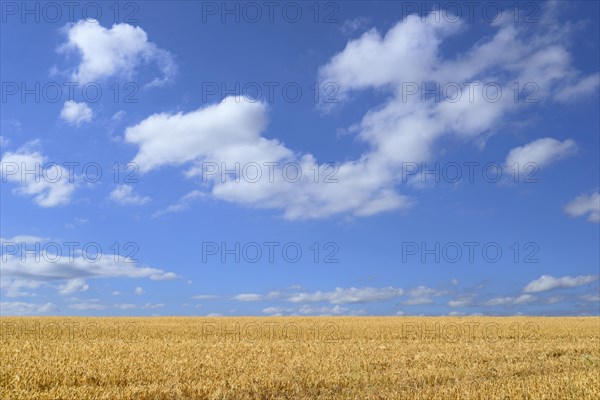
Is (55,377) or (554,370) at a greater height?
(55,377)

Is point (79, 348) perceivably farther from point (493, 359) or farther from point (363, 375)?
point (493, 359)

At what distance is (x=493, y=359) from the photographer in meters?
20.7

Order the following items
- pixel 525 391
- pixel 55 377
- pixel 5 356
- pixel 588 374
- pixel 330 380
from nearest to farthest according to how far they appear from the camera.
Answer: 1. pixel 525 391
2. pixel 55 377
3. pixel 330 380
4. pixel 588 374
5. pixel 5 356

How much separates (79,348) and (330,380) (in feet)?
34.5

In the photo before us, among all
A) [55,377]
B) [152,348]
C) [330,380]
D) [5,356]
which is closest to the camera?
[55,377]

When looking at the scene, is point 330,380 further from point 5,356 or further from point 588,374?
point 5,356

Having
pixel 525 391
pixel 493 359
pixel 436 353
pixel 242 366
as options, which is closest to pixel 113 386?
pixel 242 366

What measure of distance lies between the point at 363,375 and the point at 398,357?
179 inches

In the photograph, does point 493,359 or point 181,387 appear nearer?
point 181,387

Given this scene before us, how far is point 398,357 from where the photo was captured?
64.9 ft

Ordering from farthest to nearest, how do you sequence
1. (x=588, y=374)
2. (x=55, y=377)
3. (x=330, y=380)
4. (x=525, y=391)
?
(x=588, y=374) → (x=330, y=380) → (x=55, y=377) → (x=525, y=391)

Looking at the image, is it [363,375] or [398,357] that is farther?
[398,357]

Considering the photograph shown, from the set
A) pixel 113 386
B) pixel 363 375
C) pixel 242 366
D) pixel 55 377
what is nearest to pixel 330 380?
pixel 363 375

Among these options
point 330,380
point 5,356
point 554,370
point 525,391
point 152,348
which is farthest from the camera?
point 152,348
